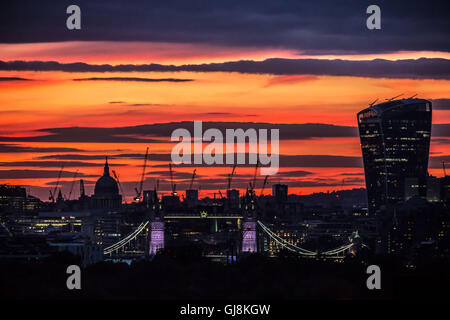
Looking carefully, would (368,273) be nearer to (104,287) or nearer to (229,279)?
(229,279)
